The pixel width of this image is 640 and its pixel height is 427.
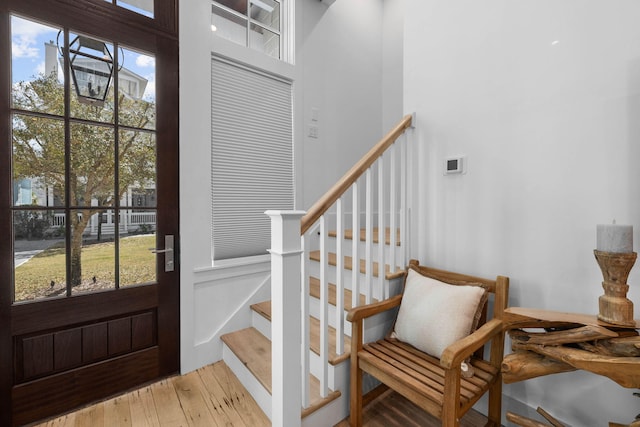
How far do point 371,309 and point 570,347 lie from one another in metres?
0.83

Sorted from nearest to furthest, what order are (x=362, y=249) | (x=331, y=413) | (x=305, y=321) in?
1. (x=305, y=321)
2. (x=331, y=413)
3. (x=362, y=249)

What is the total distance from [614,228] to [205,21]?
2627 mm

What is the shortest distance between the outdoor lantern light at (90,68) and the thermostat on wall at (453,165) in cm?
222

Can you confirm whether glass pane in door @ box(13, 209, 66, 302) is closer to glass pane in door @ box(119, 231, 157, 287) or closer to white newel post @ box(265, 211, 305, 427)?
glass pane in door @ box(119, 231, 157, 287)

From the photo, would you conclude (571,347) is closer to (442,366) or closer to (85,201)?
(442,366)

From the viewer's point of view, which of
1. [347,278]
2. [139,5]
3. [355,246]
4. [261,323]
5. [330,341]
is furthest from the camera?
[261,323]

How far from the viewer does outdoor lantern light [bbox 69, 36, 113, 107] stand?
1.68 m

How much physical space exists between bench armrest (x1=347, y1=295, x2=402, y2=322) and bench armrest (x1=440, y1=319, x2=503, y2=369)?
1.51 ft

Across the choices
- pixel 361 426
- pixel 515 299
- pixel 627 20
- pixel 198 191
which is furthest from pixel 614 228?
pixel 198 191

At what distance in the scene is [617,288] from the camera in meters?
0.93

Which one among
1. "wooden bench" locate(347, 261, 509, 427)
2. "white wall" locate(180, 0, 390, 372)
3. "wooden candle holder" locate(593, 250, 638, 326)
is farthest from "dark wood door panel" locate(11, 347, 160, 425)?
"wooden candle holder" locate(593, 250, 638, 326)

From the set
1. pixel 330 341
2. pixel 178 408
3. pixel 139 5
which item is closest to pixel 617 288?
pixel 330 341

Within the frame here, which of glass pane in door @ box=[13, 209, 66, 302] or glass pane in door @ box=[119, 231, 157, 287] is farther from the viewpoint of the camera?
glass pane in door @ box=[119, 231, 157, 287]

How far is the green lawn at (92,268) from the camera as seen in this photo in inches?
61.8
